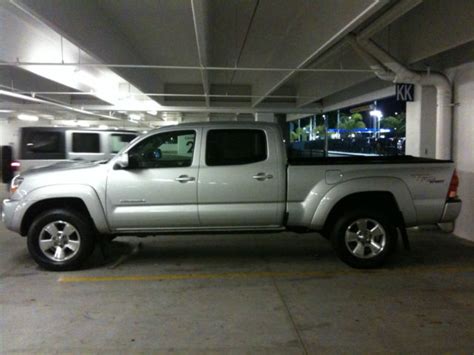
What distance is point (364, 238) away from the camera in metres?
6.61

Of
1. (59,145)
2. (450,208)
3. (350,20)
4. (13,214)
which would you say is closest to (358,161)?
(450,208)

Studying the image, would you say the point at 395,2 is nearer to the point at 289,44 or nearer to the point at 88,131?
the point at 289,44

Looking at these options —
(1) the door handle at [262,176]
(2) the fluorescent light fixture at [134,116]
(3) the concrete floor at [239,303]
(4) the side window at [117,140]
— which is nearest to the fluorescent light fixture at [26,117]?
(2) the fluorescent light fixture at [134,116]

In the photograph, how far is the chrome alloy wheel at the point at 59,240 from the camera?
256 inches

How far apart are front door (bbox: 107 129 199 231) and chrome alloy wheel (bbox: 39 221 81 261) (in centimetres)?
58

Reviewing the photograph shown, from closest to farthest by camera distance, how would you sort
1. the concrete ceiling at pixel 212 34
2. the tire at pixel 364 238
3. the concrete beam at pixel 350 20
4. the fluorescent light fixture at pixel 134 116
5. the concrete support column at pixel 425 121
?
the concrete beam at pixel 350 20 < the tire at pixel 364 238 < the concrete ceiling at pixel 212 34 < the concrete support column at pixel 425 121 < the fluorescent light fixture at pixel 134 116

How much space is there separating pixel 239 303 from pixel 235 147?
94.7 inches

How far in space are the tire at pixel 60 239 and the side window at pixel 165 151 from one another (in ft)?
3.86

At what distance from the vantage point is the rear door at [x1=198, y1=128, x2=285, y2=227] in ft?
21.5

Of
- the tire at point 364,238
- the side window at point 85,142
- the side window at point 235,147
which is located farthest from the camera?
the side window at point 85,142

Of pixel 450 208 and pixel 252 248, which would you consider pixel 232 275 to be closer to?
pixel 252 248

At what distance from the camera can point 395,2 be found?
686 centimetres

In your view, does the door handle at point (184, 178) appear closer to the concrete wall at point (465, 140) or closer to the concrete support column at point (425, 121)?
the concrete wall at point (465, 140)

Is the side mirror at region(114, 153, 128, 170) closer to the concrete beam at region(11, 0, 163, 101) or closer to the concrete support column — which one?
the concrete beam at region(11, 0, 163, 101)
